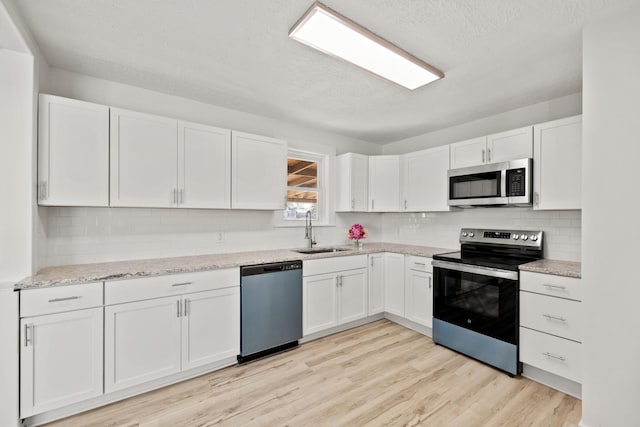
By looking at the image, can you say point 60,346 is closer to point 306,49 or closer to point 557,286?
point 306,49

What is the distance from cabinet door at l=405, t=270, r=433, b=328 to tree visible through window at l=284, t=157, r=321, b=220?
147cm

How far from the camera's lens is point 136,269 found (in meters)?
2.23

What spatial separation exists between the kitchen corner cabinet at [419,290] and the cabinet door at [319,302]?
0.87 meters

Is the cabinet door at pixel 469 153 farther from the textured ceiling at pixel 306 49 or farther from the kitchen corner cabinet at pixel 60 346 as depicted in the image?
the kitchen corner cabinet at pixel 60 346

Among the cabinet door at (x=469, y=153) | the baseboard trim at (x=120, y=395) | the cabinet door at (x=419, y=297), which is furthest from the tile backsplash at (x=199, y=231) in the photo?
the baseboard trim at (x=120, y=395)

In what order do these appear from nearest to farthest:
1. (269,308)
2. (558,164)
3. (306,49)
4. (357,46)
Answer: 1. (357,46)
2. (306,49)
3. (558,164)
4. (269,308)

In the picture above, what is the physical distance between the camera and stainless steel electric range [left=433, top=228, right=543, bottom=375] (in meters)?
2.46

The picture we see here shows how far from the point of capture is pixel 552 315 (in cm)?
225

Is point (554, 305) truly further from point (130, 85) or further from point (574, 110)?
point (130, 85)

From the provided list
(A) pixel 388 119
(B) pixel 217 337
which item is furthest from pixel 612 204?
(B) pixel 217 337

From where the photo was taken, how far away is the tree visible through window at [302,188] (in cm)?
379

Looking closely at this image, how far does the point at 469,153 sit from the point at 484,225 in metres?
0.85

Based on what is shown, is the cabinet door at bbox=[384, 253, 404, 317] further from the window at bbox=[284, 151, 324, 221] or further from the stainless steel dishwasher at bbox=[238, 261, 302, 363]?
the stainless steel dishwasher at bbox=[238, 261, 302, 363]

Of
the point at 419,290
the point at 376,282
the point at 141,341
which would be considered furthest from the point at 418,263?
the point at 141,341
